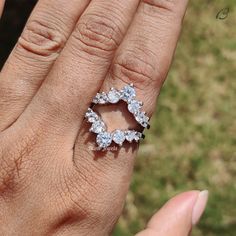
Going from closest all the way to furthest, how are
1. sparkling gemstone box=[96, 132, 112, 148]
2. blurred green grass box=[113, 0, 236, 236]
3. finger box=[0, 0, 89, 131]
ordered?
1. sparkling gemstone box=[96, 132, 112, 148]
2. finger box=[0, 0, 89, 131]
3. blurred green grass box=[113, 0, 236, 236]

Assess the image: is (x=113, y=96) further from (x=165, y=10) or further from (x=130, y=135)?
(x=165, y=10)

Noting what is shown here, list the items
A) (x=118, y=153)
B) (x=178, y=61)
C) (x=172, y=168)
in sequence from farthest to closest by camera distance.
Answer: (x=178, y=61), (x=172, y=168), (x=118, y=153)

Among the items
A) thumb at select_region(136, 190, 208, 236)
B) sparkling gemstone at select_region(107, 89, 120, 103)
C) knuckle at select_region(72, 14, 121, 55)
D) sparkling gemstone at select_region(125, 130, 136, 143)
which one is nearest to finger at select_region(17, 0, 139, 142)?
knuckle at select_region(72, 14, 121, 55)


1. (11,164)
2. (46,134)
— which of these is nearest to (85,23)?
(46,134)

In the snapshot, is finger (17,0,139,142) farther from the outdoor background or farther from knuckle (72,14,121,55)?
the outdoor background

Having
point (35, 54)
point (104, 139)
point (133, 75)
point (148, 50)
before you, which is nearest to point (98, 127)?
point (104, 139)

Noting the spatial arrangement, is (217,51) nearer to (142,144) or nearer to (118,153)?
(142,144)

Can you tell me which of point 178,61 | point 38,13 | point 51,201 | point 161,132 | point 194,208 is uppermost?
point 178,61
